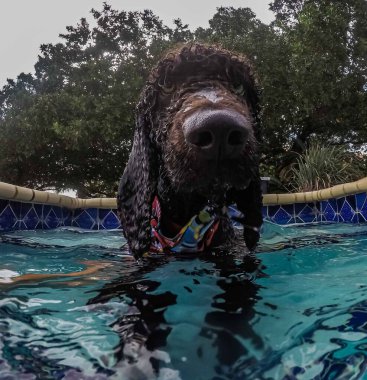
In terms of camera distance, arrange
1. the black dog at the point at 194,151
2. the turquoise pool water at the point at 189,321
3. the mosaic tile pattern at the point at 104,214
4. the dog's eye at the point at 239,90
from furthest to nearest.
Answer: the mosaic tile pattern at the point at 104,214 < the dog's eye at the point at 239,90 < the black dog at the point at 194,151 < the turquoise pool water at the point at 189,321

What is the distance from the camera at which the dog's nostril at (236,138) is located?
1993 millimetres

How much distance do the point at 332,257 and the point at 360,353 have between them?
7.01ft

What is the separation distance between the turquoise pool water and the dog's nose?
731mm

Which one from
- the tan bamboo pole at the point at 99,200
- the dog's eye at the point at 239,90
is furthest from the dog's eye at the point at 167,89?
the tan bamboo pole at the point at 99,200

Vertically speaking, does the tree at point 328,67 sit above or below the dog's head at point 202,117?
above

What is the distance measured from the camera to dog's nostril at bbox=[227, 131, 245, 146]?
6.54 ft

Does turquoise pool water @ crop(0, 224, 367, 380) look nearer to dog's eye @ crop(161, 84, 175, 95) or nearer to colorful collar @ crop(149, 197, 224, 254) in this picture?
colorful collar @ crop(149, 197, 224, 254)

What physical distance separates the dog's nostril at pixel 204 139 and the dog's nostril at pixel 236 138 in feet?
0.29

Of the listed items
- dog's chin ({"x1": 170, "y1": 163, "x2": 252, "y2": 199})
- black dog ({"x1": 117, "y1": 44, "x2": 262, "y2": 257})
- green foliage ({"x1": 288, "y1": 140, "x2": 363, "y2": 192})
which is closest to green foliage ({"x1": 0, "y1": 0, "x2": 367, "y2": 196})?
green foliage ({"x1": 288, "y1": 140, "x2": 363, "y2": 192})

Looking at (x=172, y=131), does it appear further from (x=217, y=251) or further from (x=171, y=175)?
(x=217, y=251)

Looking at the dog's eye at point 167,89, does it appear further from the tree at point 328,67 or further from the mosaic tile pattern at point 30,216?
the tree at point 328,67

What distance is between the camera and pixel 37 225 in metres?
6.86

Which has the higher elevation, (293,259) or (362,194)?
(362,194)

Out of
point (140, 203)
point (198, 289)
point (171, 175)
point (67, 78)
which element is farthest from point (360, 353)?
point (67, 78)
